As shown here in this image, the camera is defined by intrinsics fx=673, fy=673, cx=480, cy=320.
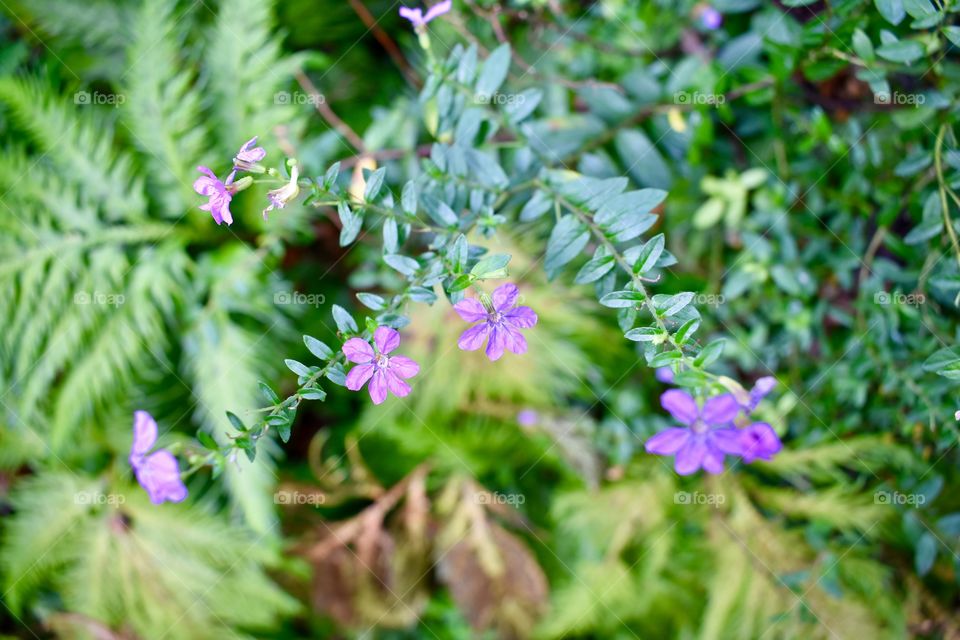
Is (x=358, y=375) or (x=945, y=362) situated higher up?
(x=358, y=375)

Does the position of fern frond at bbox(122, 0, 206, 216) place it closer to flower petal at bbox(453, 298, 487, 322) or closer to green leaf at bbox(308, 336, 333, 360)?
green leaf at bbox(308, 336, 333, 360)

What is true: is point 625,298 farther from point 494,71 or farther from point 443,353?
point 443,353

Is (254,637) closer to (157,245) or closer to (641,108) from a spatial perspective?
(157,245)

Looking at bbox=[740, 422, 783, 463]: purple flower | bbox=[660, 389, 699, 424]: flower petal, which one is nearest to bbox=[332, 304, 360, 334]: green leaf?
bbox=[660, 389, 699, 424]: flower petal

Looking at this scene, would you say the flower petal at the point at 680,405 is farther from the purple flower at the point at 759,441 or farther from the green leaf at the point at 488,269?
the green leaf at the point at 488,269

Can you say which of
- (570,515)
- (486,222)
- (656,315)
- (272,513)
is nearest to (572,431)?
(570,515)

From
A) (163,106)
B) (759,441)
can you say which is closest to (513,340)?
(759,441)
